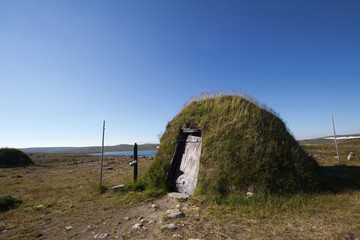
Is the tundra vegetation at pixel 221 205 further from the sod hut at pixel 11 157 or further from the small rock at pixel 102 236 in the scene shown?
the sod hut at pixel 11 157

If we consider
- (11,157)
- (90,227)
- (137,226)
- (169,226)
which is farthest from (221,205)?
(11,157)

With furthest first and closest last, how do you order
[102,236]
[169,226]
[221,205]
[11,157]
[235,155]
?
[11,157]
[235,155]
[221,205]
[169,226]
[102,236]

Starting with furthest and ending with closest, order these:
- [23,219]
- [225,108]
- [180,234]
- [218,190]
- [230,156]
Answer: [225,108] → [230,156] → [218,190] → [23,219] → [180,234]

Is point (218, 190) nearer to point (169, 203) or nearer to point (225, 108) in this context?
point (169, 203)

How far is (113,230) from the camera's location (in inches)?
171

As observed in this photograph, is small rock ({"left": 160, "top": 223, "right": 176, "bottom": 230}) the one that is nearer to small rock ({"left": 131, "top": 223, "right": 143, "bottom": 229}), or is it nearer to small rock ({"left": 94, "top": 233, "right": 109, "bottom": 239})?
small rock ({"left": 131, "top": 223, "right": 143, "bottom": 229})

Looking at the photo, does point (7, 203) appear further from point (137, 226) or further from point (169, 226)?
point (169, 226)

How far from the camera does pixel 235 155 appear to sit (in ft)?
21.6

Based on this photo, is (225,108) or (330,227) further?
(225,108)

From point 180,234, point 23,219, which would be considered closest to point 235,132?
point 180,234

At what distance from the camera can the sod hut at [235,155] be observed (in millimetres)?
6125

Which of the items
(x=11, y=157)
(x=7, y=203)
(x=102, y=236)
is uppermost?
(x=102, y=236)

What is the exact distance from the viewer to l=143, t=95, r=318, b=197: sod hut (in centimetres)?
612

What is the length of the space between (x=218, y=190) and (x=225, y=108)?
4.08m
